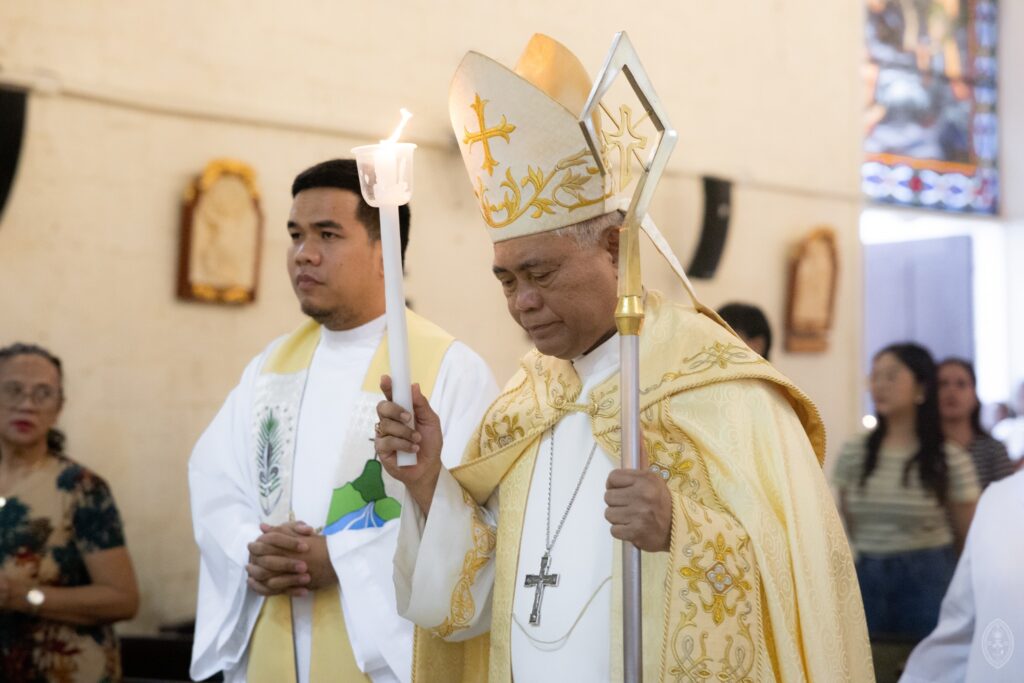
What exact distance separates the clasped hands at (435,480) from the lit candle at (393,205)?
56mm

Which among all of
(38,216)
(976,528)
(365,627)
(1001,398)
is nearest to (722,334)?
(976,528)

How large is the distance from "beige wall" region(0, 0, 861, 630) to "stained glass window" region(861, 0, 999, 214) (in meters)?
2.29

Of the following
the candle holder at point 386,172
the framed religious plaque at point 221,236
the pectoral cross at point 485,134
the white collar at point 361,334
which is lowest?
the white collar at point 361,334

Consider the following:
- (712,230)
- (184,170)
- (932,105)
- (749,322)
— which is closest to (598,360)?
(749,322)

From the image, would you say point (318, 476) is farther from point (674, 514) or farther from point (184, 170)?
point (184, 170)

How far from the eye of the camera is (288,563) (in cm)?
356

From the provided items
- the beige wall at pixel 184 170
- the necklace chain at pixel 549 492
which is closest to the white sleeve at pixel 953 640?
the necklace chain at pixel 549 492

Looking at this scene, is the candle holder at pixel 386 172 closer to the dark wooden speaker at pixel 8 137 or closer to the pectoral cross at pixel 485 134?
the pectoral cross at pixel 485 134

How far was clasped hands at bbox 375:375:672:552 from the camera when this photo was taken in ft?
7.88

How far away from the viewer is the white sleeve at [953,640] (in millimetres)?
3279

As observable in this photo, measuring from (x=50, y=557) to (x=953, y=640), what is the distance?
3.10 metres

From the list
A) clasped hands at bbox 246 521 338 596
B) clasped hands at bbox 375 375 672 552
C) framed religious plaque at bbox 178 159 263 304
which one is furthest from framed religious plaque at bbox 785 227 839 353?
clasped hands at bbox 375 375 672 552

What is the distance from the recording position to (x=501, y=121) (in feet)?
9.65

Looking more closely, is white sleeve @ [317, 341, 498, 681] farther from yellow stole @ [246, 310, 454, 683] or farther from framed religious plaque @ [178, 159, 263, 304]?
framed religious plaque @ [178, 159, 263, 304]
